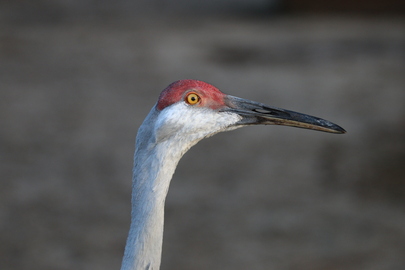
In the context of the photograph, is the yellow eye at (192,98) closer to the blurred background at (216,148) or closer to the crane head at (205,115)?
the crane head at (205,115)

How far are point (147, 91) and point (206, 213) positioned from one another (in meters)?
6.11

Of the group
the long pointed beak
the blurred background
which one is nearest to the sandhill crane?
the long pointed beak

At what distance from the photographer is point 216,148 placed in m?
10.9

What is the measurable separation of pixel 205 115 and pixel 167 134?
13.1 inches

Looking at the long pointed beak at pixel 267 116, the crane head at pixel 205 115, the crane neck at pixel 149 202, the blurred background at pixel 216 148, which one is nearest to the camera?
the crane neck at pixel 149 202

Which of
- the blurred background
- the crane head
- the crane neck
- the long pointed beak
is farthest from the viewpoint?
the blurred background

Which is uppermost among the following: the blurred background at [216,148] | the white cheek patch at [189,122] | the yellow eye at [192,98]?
the blurred background at [216,148]

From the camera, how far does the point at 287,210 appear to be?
8586 millimetres

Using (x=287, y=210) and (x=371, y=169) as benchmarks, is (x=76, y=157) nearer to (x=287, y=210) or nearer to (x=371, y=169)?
(x=287, y=210)

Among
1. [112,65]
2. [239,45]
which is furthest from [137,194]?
[239,45]

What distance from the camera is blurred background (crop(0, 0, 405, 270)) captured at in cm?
763

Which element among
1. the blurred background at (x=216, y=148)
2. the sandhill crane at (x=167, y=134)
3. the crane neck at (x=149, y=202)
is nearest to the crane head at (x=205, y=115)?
the sandhill crane at (x=167, y=134)

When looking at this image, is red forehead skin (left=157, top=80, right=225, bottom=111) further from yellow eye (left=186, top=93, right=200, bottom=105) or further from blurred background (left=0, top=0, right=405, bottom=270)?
blurred background (left=0, top=0, right=405, bottom=270)

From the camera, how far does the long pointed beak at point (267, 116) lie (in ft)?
12.5
